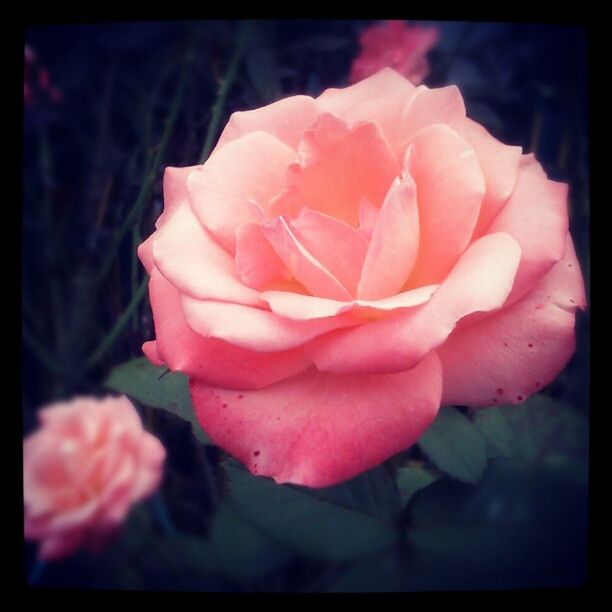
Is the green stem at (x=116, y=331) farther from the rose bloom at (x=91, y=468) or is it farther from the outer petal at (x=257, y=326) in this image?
the outer petal at (x=257, y=326)

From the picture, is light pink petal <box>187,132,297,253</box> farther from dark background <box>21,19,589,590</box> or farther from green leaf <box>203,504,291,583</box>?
green leaf <box>203,504,291,583</box>

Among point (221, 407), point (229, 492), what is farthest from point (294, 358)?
point (229, 492)

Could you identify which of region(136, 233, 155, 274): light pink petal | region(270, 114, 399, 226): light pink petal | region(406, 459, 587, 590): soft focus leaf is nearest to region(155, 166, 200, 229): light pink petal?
region(136, 233, 155, 274): light pink petal

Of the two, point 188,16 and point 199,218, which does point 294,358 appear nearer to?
point 199,218

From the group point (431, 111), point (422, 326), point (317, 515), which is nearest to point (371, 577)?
point (317, 515)

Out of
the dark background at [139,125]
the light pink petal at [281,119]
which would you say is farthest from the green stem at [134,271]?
the light pink petal at [281,119]

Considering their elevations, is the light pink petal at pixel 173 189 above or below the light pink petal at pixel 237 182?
below
